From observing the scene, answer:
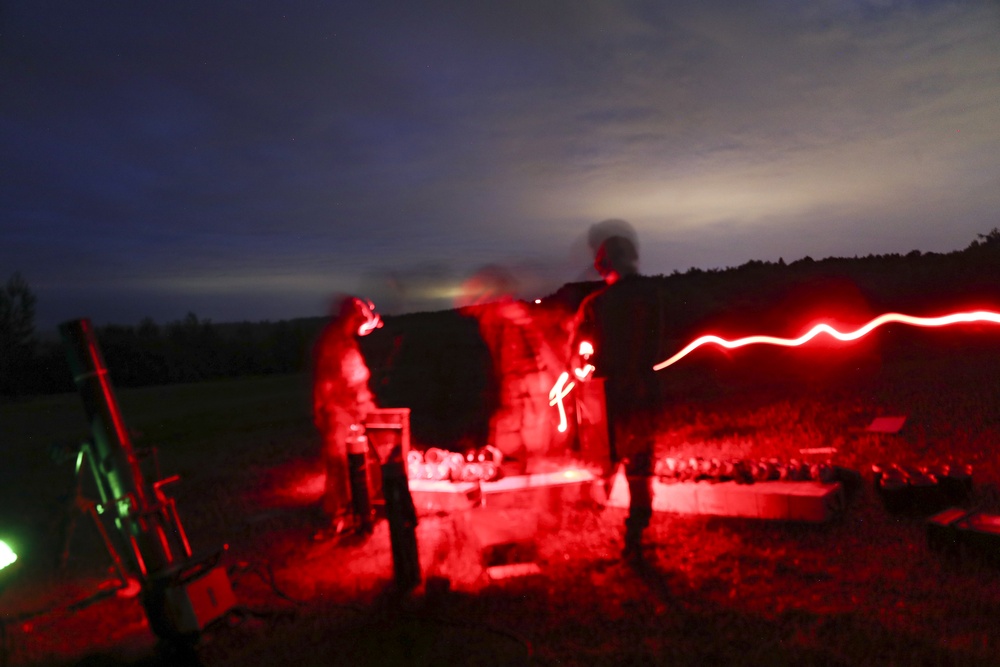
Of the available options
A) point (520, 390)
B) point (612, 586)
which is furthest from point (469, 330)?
point (612, 586)

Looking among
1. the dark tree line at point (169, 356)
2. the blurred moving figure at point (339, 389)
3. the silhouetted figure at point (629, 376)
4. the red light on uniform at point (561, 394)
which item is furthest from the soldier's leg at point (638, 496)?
the dark tree line at point (169, 356)

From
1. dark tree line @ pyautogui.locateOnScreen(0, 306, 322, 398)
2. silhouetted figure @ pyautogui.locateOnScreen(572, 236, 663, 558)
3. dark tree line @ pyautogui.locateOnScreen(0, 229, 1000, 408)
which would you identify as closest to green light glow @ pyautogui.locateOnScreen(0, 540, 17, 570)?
silhouetted figure @ pyautogui.locateOnScreen(572, 236, 663, 558)

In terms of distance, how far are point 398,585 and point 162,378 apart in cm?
3728

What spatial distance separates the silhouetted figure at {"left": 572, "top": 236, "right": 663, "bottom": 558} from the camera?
8305 mm

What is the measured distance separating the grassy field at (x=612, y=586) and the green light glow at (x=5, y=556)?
3.78 ft

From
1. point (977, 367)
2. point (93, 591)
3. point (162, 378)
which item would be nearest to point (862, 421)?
point (977, 367)

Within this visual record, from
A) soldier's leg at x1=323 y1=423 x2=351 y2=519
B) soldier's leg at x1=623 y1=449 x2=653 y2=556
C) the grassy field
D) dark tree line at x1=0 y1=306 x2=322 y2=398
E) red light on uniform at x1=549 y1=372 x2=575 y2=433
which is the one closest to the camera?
the grassy field

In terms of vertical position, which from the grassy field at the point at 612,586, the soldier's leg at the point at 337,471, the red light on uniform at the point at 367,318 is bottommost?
the grassy field at the point at 612,586

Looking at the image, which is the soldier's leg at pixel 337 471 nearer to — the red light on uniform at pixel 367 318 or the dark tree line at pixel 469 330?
the red light on uniform at pixel 367 318

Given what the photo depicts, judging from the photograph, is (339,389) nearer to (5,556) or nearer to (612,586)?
(5,556)

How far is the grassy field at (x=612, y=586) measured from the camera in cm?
505

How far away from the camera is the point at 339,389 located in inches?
370

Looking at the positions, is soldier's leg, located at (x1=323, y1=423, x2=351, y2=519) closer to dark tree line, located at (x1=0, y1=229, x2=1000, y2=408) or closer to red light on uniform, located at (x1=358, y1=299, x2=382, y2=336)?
red light on uniform, located at (x1=358, y1=299, x2=382, y2=336)

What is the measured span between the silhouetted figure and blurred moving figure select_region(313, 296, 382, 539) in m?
3.77
